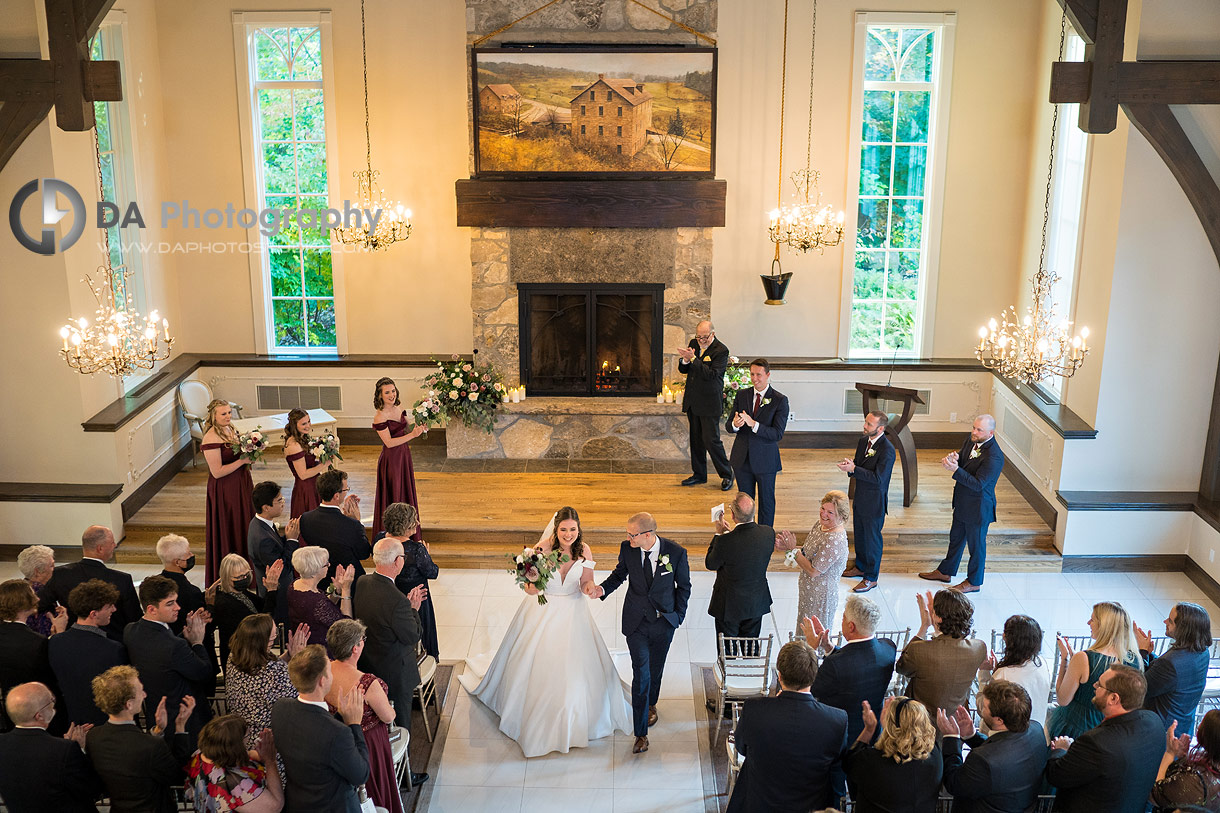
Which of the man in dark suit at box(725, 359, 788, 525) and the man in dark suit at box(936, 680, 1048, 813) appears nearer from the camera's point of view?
the man in dark suit at box(936, 680, 1048, 813)

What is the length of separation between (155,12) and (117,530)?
517 cm

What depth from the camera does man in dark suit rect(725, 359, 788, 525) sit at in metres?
8.78

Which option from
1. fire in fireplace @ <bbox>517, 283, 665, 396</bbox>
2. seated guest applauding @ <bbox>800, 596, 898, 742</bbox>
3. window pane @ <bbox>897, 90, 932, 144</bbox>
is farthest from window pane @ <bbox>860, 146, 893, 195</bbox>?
seated guest applauding @ <bbox>800, 596, 898, 742</bbox>

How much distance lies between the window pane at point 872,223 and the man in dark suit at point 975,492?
11.2ft

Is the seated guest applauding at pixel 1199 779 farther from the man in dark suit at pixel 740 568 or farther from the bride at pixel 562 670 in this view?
the bride at pixel 562 670

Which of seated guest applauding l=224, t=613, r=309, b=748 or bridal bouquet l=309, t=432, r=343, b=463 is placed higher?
bridal bouquet l=309, t=432, r=343, b=463

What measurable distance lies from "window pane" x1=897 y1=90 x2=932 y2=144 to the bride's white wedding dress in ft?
22.2

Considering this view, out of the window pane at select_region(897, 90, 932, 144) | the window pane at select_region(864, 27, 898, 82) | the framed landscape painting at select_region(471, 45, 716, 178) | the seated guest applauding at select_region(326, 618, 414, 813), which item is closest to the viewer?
the seated guest applauding at select_region(326, 618, 414, 813)

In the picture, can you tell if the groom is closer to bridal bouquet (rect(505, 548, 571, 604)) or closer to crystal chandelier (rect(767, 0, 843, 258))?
bridal bouquet (rect(505, 548, 571, 604))

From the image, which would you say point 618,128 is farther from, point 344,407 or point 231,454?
point 231,454

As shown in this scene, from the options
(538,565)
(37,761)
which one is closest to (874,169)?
(538,565)

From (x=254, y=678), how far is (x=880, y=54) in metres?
8.70

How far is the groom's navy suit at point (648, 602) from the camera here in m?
6.21

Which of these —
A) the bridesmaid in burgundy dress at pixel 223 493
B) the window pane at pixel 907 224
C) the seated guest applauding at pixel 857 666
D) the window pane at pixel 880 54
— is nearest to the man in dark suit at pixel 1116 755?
the seated guest applauding at pixel 857 666
